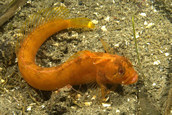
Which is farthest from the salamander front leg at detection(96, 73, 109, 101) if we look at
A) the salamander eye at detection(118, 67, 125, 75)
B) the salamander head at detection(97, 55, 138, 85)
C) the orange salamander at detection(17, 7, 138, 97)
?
the salamander eye at detection(118, 67, 125, 75)

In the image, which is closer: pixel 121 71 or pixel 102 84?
pixel 121 71

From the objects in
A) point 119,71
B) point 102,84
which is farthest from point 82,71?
point 119,71

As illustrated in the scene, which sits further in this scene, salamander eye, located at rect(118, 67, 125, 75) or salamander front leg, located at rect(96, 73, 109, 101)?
salamander front leg, located at rect(96, 73, 109, 101)

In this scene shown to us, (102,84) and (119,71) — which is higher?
(119,71)

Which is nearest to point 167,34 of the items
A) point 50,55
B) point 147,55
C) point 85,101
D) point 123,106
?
point 147,55

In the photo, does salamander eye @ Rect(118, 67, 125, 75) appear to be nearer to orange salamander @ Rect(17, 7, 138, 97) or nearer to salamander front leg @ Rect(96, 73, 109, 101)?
orange salamander @ Rect(17, 7, 138, 97)

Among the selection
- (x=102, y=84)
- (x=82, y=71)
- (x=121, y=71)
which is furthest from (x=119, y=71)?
(x=82, y=71)

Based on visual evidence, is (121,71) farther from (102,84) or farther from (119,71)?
(102,84)

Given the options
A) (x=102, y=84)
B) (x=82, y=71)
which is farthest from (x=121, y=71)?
(x=82, y=71)
